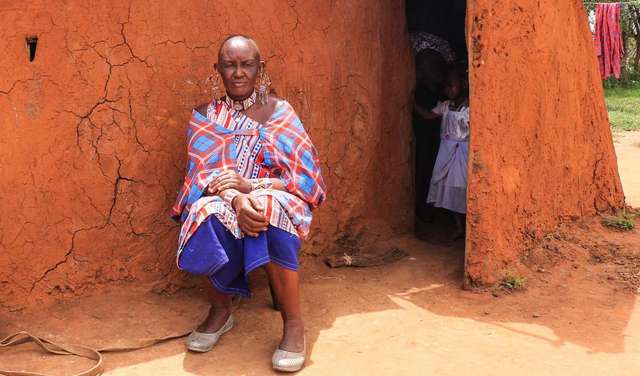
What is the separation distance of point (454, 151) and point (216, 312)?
2.38m

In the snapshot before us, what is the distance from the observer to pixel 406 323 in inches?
147

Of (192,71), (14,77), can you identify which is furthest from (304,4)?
(14,77)

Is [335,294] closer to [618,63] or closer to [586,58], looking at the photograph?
[586,58]

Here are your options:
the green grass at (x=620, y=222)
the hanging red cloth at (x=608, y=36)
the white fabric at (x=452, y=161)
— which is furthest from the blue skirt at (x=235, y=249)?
the hanging red cloth at (x=608, y=36)

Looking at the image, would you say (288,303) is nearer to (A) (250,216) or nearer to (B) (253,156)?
(A) (250,216)

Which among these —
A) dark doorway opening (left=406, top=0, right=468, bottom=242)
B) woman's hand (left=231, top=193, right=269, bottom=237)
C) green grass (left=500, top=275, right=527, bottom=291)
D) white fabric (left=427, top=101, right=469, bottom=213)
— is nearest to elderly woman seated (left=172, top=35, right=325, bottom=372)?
woman's hand (left=231, top=193, right=269, bottom=237)

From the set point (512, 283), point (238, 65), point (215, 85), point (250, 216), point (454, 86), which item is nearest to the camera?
point (250, 216)

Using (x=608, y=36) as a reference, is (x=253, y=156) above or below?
below

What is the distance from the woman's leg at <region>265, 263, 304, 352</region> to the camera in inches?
128

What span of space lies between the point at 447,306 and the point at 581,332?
0.71m

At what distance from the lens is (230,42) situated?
3465 millimetres

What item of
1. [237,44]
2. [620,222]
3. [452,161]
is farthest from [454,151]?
[237,44]

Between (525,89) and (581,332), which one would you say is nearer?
(581,332)

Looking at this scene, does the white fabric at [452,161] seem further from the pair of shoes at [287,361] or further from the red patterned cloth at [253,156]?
the pair of shoes at [287,361]
